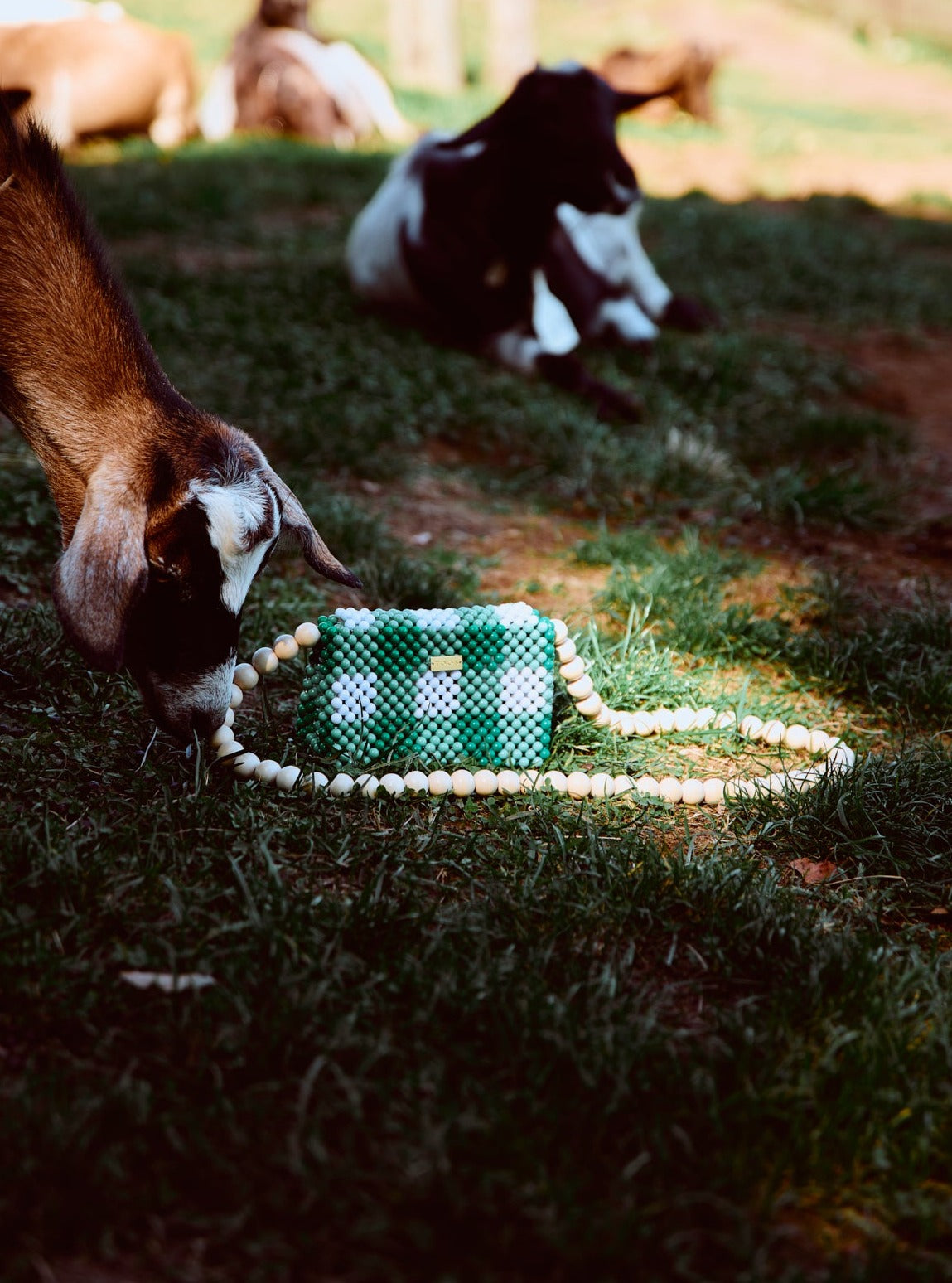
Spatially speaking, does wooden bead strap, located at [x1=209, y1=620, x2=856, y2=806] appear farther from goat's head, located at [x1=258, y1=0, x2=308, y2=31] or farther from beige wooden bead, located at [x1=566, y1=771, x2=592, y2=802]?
goat's head, located at [x1=258, y1=0, x2=308, y2=31]

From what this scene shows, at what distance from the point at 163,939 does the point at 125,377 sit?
48.2 inches

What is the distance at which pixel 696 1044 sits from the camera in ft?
6.57

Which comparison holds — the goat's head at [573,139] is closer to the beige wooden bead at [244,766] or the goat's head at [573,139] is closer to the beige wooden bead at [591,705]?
the beige wooden bead at [591,705]

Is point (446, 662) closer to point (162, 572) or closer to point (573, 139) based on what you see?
point (162, 572)

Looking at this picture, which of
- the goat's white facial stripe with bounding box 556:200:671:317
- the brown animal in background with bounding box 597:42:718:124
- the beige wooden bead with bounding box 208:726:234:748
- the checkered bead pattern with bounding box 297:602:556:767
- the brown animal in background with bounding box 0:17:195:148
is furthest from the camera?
the brown animal in background with bounding box 597:42:718:124

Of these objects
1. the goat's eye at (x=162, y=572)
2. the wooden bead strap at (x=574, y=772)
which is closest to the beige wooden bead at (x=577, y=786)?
the wooden bead strap at (x=574, y=772)

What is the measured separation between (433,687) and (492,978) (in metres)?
0.86

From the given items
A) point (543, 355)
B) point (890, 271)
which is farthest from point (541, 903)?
point (890, 271)

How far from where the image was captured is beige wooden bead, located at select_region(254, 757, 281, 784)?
8.71ft

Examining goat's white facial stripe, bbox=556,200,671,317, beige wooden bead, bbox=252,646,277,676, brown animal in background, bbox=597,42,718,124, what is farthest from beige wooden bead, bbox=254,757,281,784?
brown animal in background, bbox=597,42,718,124

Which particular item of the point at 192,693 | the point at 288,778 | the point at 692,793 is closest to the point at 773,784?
the point at 692,793

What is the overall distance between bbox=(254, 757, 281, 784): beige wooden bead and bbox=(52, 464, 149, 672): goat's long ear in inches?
21.5

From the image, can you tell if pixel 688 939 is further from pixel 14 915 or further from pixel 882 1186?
pixel 14 915

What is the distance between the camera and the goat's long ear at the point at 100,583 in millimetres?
2176
